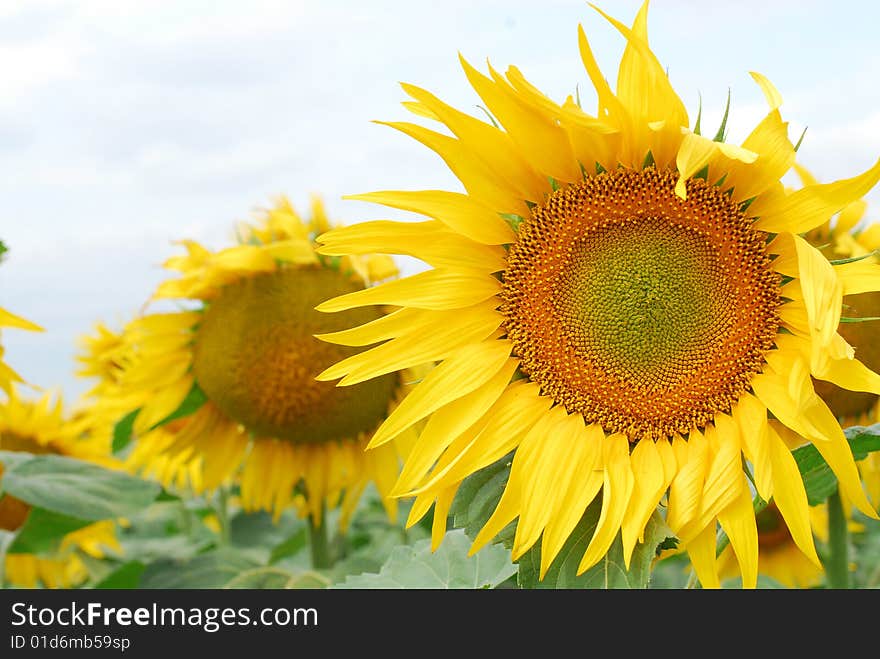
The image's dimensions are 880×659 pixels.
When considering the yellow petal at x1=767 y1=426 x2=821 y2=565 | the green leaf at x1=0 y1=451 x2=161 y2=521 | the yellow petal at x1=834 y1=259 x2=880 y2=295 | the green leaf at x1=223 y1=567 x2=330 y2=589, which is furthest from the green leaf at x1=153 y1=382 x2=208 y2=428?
the yellow petal at x1=834 y1=259 x2=880 y2=295

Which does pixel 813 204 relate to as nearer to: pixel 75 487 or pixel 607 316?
pixel 607 316

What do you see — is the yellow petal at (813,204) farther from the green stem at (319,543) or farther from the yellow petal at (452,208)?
the green stem at (319,543)

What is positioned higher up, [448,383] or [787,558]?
[448,383]

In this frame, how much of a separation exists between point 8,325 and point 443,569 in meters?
1.47

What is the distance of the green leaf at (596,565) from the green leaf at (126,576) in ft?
7.14

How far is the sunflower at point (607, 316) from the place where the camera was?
1.78 meters

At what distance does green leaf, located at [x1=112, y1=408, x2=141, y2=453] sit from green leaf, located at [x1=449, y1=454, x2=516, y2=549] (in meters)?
2.27

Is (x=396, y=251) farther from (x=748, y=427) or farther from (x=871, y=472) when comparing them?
(x=871, y=472)

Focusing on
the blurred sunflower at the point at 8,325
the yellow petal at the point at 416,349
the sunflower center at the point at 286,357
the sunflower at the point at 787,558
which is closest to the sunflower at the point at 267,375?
the sunflower center at the point at 286,357

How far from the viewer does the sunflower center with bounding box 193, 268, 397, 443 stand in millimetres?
3369

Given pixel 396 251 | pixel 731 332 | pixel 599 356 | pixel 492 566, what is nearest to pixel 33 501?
pixel 492 566

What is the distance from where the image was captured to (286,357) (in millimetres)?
3367

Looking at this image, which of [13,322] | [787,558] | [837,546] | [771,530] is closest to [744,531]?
[837,546]

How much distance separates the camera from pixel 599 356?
1972mm
